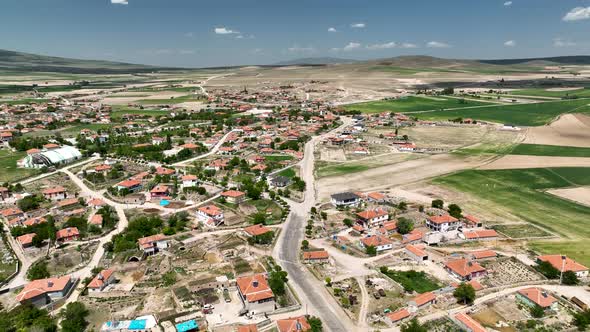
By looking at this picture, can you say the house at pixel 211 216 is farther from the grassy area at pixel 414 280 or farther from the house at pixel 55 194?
the house at pixel 55 194

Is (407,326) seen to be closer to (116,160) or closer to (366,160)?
(366,160)

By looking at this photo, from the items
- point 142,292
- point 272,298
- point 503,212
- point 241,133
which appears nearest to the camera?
point 272,298

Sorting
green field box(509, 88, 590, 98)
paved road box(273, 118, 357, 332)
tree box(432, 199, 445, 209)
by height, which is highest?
green field box(509, 88, 590, 98)

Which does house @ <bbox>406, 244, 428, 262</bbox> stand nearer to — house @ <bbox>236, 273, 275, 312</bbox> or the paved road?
the paved road

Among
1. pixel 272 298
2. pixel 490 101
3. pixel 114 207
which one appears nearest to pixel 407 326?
pixel 272 298

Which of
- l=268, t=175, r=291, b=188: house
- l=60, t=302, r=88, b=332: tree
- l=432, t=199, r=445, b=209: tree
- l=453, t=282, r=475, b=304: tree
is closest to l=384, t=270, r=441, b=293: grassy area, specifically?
l=453, t=282, r=475, b=304: tree

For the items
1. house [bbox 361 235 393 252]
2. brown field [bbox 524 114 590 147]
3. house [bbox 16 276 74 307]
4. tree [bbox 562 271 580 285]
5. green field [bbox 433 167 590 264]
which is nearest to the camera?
house [bbox 16 276 74 307]

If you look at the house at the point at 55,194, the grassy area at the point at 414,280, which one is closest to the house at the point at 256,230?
the grassy area at the point at 414,280
